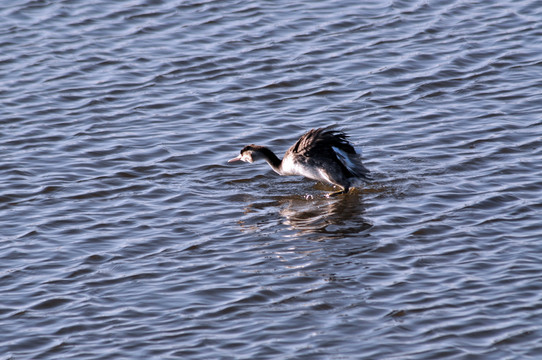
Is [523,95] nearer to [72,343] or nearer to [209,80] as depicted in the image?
[209,80]

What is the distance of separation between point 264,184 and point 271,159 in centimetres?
56

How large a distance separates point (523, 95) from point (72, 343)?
28.5 feet

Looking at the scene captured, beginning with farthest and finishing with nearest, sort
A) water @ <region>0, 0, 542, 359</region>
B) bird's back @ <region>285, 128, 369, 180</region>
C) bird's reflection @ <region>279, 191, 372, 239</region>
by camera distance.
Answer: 1. bird's back @ <region>285, 128, 369, 180</region>
2. bird's reflection @ <region>279, 191, 372, 239</region>
3. water @ <region>0, 0, 542, 359</region>

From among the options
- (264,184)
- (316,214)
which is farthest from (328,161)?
(264,184)

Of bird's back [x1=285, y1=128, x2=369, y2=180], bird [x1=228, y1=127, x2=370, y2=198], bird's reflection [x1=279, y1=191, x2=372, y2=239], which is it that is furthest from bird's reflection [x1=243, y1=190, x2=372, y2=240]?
bird's back [x1=285, y1=128, x2=369, y2=180]

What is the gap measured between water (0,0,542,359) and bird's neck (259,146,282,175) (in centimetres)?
41

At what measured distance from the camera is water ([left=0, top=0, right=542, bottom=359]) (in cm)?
812

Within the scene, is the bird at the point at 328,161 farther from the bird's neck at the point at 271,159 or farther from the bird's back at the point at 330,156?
the bird's neck at the point at 271,159

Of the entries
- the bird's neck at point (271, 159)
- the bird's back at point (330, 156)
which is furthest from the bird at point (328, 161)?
the bird's neck at point (271, 159)

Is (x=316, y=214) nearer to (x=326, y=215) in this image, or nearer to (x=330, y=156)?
(x=326, y=215)

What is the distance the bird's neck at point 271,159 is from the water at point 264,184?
1.35 feet

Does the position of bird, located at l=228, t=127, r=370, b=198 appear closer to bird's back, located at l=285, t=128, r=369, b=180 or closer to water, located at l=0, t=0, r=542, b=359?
bird's back, located at l=285, t=128, r=369, b=180

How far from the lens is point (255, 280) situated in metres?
9.08

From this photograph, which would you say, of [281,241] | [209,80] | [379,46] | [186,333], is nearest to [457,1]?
[379,46]
